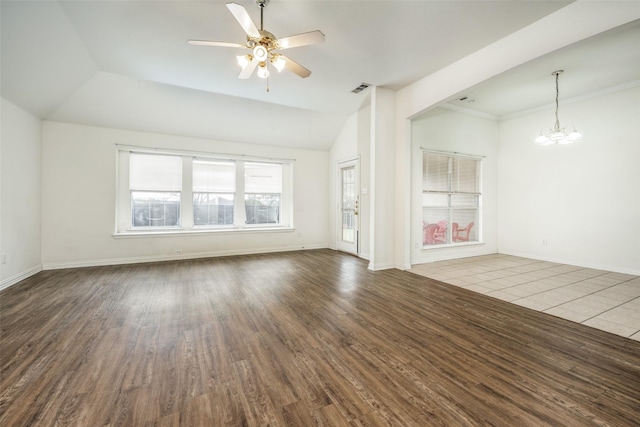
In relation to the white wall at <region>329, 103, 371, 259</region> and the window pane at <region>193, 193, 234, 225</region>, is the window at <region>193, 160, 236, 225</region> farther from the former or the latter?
the white wall at <region>329, 103, 371, 259</region>

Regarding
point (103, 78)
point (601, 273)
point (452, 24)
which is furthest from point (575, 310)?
point (103, 78)

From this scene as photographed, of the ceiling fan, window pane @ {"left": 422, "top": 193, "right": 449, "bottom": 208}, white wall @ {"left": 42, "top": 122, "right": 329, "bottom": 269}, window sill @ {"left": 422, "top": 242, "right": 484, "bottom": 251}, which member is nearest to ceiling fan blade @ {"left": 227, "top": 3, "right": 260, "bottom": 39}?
the ceiling fan

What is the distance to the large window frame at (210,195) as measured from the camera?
5082 mm

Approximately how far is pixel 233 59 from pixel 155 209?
361 centimetres

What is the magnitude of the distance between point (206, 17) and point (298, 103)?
2404mm

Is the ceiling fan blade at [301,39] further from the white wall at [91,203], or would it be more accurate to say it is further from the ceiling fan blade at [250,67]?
the white wall at [91,203]

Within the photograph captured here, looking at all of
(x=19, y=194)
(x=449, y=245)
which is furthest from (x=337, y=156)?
(x=19, y=194)

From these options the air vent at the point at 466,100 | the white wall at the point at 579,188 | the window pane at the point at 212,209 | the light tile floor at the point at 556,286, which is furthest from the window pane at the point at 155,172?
the white wall at the point at 579,188

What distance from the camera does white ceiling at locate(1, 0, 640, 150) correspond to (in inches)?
104

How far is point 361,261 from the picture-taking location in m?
5.33

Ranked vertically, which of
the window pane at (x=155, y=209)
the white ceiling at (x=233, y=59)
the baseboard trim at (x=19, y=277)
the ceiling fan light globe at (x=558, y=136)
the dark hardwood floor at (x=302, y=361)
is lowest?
the dark hardwood floor at (x=302, y=361)

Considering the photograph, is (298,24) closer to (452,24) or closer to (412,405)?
(452,24)

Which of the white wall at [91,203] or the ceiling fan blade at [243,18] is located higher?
the ceiling fan blade at [243,18]

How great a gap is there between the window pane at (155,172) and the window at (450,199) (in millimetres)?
5318
